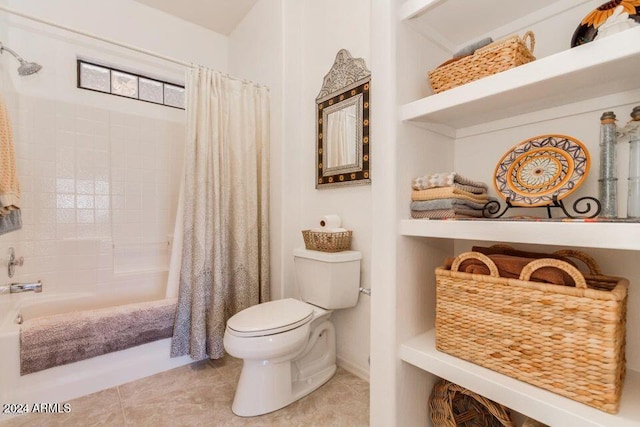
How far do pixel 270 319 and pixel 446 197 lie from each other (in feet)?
3.35

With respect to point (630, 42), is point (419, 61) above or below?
above

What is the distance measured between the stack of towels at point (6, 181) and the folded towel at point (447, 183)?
1557 millimetres

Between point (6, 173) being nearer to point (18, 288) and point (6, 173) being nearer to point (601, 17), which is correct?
point (18, 288)

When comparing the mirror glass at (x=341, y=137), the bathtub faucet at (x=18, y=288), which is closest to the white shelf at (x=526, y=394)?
the mirror glass at (x=341, y=137)

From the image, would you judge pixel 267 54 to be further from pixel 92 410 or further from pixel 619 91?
pixel 92 410

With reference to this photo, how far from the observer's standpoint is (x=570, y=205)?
0.89 meters

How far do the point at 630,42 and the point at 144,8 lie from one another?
10.6 ft

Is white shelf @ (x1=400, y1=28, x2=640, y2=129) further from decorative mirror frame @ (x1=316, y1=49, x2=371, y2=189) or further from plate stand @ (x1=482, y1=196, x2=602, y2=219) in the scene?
decorative mirror frame @ (x1=316, y1=49, x2=371, y2=189)

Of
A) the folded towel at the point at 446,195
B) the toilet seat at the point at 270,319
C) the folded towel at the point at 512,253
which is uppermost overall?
the folded towel at the point at 446,195

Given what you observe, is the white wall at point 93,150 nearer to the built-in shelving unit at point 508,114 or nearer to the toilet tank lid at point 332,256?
the toilet tank lid at point 332,256

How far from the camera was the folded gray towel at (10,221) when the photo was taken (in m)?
1.18

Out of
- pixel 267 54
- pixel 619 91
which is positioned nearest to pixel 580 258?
pixel 619 91

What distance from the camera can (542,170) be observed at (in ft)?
2.81

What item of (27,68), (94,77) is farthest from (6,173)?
(94,77)
